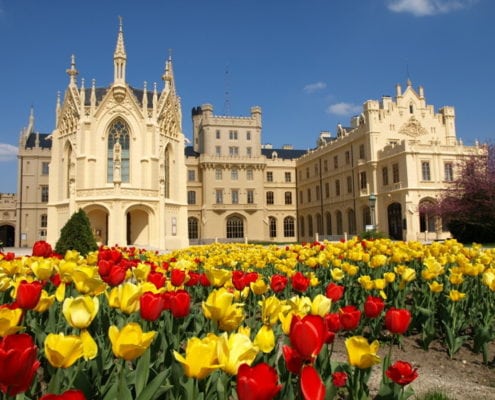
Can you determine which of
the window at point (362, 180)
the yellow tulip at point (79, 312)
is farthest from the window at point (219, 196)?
the yellow tulip at point (79, 312)

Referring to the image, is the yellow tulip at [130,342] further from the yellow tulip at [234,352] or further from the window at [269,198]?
the window at [269,198]

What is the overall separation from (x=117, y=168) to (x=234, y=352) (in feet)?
113

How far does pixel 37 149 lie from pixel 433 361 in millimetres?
57892

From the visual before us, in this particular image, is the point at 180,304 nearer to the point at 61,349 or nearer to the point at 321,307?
the point at 321,307

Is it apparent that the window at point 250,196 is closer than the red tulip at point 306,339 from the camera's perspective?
No

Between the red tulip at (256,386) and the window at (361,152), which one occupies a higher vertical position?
the window at (361,152)

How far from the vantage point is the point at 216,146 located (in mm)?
55594

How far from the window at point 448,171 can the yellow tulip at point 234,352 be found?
42.7 meters

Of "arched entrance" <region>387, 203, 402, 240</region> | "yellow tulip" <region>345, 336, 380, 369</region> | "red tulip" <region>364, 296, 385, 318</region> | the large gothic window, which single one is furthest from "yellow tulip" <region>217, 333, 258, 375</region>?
"arched entrance" <region>387, 203, 402, 240</region>

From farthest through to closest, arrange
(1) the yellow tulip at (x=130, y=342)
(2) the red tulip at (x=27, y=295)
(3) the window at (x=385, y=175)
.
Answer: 1. (3) the window at (x=385, y=175)
2. (2) the red tulip at (x=27, y=295)
3. (1) the yellow tulip at (x=130, y=342)

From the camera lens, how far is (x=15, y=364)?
1.36m

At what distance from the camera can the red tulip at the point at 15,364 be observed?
135 centimetres

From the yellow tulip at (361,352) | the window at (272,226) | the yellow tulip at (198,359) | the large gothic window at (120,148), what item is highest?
the large gothic window at (120,148)

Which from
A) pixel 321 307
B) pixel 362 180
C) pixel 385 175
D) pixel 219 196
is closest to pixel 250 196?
pixel 219 196
